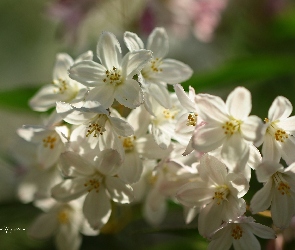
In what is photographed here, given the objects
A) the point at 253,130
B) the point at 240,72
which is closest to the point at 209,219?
the point at 253,130

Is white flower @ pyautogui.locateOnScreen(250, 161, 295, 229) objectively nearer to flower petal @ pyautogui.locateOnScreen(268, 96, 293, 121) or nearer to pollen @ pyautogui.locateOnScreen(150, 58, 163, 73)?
flower petal @ pyautogui.locateOnScreen(268, 96, 293, 121)

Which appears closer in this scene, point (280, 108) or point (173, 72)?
point (280, 108)

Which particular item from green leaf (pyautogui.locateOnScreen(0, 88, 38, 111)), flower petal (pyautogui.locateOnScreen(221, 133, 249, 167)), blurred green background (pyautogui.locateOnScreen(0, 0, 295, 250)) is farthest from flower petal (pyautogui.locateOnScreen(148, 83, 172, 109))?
green leaf (pyautogui.locateOnScreen(0, 88, 38, 111))

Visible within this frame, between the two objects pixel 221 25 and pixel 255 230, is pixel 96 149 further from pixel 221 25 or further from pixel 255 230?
pixel 221 25

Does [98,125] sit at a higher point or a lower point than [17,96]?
higher

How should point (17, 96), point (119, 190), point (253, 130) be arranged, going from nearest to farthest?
1. point (253, 130)
2. point (119, 190)
3. point (17, 96)

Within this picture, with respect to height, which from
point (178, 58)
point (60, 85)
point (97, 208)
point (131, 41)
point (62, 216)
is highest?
point (131, 41)

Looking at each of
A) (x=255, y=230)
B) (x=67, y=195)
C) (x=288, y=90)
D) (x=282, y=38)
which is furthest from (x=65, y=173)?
(x=282, y=38)

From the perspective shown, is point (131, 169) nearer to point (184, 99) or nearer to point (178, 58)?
point (184, 99)
